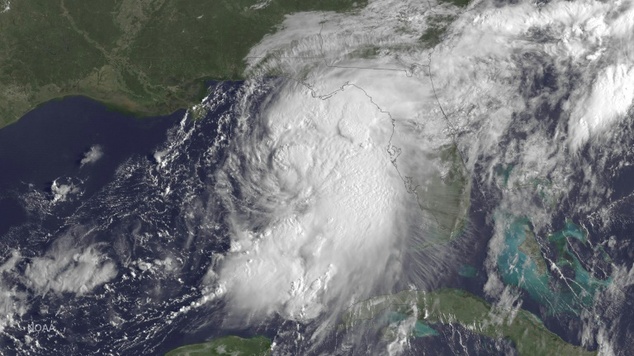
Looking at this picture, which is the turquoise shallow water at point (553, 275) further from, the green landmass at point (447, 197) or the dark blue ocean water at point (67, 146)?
the dark blue ocean water at point (67, 146)

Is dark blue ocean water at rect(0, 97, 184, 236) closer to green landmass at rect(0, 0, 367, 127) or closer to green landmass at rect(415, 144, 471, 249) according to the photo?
green landmass at rect(0, 0, 367, 127)

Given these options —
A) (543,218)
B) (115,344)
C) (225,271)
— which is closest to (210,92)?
(225,271)

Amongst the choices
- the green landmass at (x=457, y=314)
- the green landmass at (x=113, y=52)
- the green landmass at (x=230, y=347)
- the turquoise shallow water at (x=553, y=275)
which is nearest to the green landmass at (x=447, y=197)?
the turquoise shallow water at (x=553, y=275)

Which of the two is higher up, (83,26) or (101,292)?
(83,26)

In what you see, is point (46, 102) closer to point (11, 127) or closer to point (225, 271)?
point (11, 127)

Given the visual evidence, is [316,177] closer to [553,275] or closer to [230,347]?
[230,347]

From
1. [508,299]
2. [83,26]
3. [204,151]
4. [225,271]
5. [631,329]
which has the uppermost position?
[83,26]

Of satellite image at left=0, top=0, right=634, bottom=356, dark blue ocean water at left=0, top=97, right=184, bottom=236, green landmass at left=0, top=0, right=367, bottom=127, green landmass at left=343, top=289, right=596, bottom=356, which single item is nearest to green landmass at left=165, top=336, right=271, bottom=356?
satellite image at left=0, top=0, right=634, bottom=356
